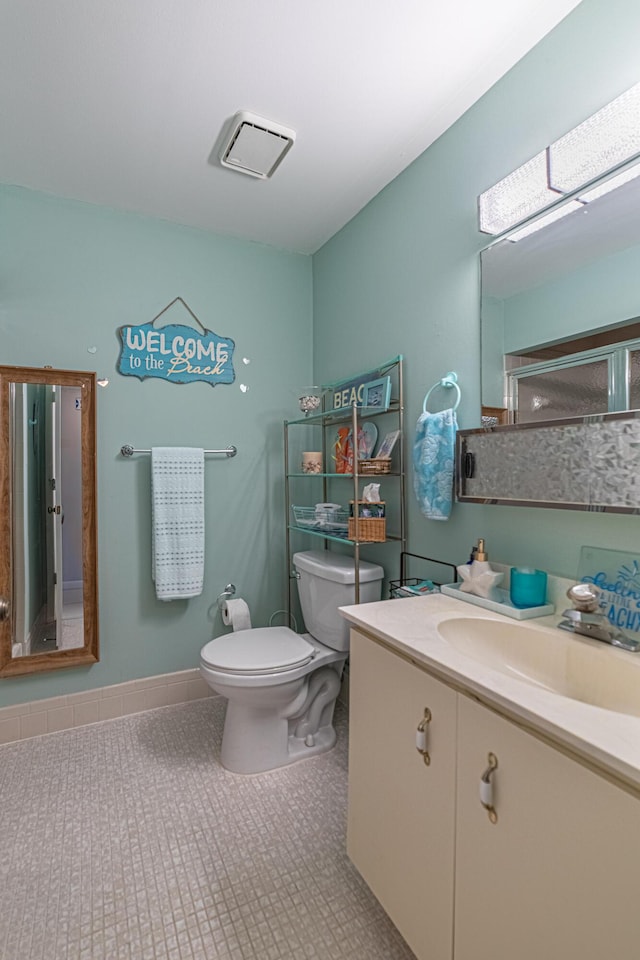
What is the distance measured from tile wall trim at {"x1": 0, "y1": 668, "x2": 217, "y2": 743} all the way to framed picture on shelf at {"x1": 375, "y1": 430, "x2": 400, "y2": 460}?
145cm

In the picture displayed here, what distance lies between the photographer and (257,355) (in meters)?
2.54

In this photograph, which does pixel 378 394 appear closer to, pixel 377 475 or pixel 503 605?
pixel 377 475

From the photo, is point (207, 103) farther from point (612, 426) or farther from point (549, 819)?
point (549, 819)

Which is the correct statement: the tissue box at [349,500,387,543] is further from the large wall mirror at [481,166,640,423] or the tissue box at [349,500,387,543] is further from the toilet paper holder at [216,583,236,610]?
the toilet paper holder at [216,583,236,610]

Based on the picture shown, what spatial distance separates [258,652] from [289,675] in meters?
0.17

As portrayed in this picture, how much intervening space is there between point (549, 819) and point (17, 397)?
2.28 meters

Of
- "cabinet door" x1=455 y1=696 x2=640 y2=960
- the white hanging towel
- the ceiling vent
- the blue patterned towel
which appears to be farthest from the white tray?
the ceiling vent

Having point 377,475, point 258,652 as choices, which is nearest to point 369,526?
point 377,475

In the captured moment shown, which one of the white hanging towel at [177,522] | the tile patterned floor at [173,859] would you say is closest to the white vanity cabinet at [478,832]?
the tile patterned floor at [173,859]

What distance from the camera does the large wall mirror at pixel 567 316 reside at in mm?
1135

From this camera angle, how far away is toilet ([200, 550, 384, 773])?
179cm

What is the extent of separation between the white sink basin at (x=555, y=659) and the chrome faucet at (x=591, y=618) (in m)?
0.02

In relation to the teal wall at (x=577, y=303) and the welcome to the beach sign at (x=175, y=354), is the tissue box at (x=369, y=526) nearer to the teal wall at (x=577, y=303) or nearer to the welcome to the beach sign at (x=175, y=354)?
the teal wall at (x=577, y=303)

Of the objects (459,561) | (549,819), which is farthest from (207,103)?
(549,819)
